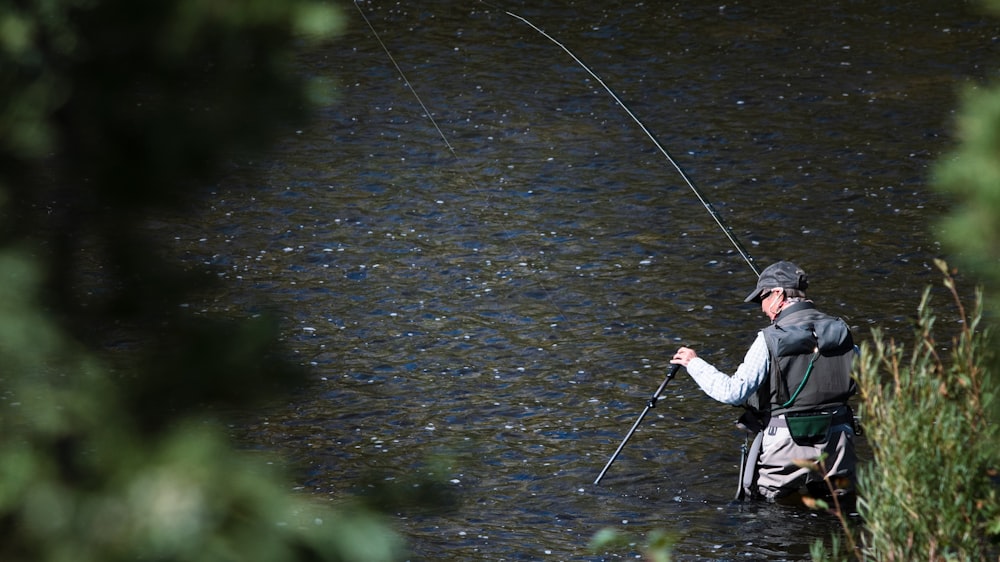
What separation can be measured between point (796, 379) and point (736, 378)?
371 millimetres

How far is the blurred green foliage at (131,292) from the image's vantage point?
7.03ft

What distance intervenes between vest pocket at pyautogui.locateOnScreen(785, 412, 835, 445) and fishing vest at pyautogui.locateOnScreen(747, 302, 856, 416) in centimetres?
4

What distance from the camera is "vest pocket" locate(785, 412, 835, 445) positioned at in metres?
8.55

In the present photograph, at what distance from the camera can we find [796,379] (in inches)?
335

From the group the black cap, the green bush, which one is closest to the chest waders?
the black cap

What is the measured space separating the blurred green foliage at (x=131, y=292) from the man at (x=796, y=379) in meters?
6.34

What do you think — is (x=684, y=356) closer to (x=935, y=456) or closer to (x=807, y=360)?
Answer: (x=807, y=360)

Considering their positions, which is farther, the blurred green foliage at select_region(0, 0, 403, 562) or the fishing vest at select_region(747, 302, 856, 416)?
the fishing vest at select_region(747, 302, 856, 416)

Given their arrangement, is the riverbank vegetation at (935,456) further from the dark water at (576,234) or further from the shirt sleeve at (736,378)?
the shirt sleeve at (736,378)

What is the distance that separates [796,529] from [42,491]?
7435mm

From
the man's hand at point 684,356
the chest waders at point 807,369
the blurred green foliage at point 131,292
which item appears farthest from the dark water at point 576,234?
the man's hand at point 684,356

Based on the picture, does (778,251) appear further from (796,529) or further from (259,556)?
(259,556)

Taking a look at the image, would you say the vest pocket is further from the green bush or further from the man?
the green bush

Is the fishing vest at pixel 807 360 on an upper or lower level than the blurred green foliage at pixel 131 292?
lower
